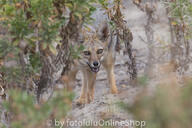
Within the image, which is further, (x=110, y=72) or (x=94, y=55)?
→ (x=110, y=72)

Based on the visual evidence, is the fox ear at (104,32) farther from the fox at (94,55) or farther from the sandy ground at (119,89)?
the sandy ground at (119,89)

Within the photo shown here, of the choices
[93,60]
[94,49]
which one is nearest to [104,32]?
[94,49]

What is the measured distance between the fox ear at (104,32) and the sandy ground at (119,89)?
801mm

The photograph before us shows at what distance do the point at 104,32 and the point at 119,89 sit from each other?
112 cm

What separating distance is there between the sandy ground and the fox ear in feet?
2.63

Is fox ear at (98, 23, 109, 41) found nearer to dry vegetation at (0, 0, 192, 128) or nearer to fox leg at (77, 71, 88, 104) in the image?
fox leg at (77, 71, 88, 104)

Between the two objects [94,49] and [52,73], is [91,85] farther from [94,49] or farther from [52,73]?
[52,73]

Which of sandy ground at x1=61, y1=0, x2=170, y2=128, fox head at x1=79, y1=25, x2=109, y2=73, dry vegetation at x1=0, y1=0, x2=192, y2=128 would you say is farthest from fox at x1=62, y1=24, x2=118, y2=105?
dry vegetation at x1=0, y1=0, x2=192, y2=128

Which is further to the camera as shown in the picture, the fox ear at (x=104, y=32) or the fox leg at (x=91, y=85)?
the fox leg at (x=91, y=85)

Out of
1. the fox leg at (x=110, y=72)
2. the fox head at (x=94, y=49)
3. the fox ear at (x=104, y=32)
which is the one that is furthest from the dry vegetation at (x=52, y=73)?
the fox leg at (x=110, y=72)

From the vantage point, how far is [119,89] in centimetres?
689

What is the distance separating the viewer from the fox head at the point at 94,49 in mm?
6105

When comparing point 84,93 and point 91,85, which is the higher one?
point 91,85

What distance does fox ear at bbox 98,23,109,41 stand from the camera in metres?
6.14
